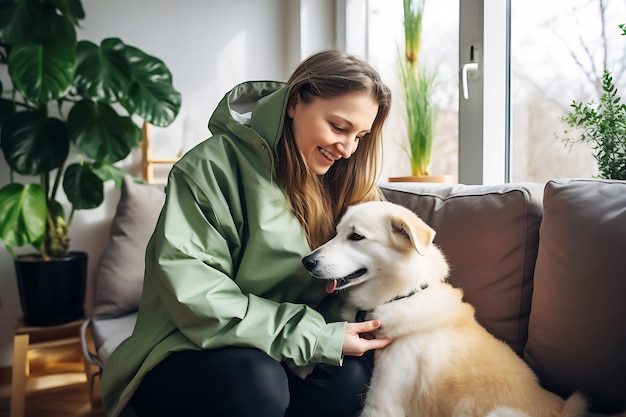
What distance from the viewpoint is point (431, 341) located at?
1119 mm

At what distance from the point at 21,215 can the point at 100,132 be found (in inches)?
19.9

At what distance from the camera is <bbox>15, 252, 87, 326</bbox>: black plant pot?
218 cm

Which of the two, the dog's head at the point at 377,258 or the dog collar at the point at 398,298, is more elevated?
the dog's head at the point at 377,258

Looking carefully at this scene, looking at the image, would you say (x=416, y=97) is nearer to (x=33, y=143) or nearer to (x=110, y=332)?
(x=110, y=332)

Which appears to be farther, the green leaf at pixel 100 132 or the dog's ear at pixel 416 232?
the green leaf at pixel 100 132

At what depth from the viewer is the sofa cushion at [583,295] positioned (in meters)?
1.01

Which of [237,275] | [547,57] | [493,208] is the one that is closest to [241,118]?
[237,275]

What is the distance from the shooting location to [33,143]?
2.18 metres

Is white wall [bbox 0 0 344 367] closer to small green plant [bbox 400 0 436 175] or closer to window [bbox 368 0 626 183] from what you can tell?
small green plant [bbox 400 0 436 175]

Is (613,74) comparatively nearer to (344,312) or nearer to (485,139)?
(485,139)

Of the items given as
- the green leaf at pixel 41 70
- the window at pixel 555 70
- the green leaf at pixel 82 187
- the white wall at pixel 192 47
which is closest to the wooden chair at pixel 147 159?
the white wall at pixel 192 47

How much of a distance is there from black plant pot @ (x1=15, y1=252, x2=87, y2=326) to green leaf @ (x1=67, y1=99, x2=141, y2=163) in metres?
0.52

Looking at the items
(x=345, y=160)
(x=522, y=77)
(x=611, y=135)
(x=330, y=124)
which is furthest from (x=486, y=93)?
(x=330, y=124)

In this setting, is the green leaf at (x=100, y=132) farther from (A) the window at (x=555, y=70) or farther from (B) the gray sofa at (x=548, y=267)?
(A) the window at (x=555, y=70)
